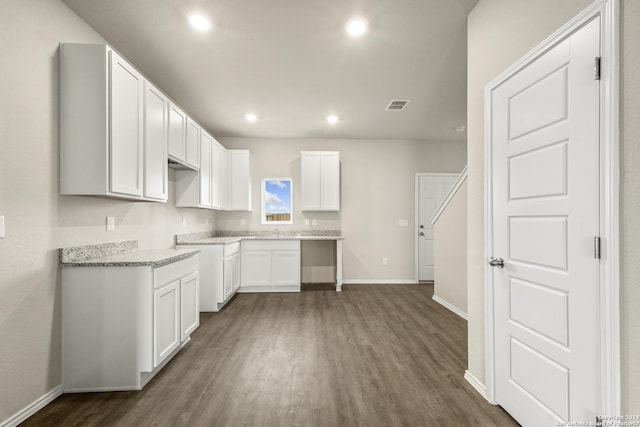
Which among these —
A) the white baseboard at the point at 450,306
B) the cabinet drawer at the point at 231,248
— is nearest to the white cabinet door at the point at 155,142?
the cabinet drawer at the point at 231,248

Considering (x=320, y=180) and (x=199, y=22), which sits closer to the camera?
(x=199, y=22)

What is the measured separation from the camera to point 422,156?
5730 mm

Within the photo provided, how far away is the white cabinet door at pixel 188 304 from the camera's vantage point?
2.63 m

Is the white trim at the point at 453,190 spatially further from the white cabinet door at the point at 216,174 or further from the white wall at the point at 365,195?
the white cabinet door at the point at 216,174

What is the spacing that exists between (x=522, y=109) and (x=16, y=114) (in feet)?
9.94

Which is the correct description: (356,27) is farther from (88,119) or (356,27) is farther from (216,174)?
(216,174)

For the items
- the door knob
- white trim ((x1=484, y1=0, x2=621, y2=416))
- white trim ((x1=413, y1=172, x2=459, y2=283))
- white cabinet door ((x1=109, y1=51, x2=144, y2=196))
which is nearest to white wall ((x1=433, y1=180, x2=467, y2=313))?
white trim ((x1=413, y1=172, x2=459, y2=283))

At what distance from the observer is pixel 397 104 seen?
3.94 meters

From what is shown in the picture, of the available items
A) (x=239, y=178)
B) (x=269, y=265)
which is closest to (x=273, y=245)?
(x=269, y=265)

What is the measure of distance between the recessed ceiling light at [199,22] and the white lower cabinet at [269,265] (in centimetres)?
315

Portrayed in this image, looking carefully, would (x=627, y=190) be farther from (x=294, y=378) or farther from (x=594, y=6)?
(x=294, y=378)

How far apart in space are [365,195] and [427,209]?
1282mm

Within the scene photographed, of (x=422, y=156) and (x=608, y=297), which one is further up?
(x=422, y=156)

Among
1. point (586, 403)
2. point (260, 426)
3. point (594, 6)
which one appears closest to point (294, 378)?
point (260, 426)
